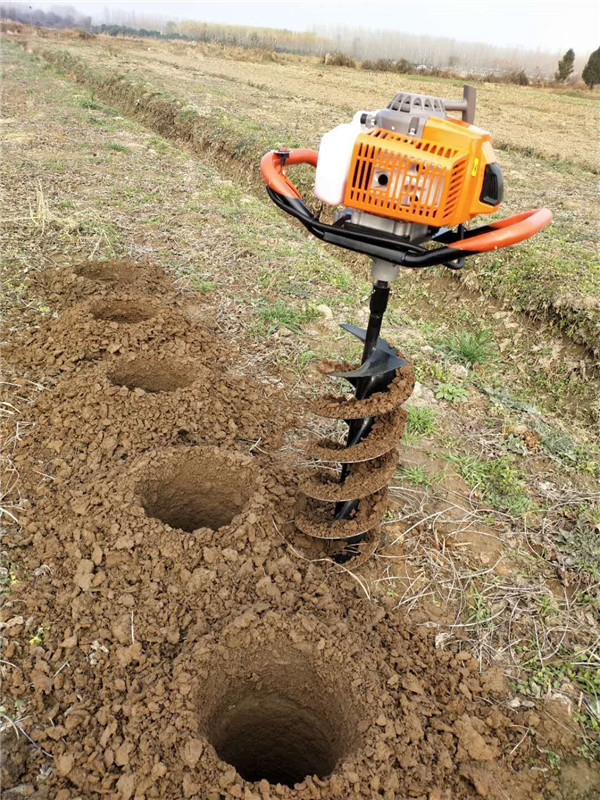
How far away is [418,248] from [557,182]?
9074 mm

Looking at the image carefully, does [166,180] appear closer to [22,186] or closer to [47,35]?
[22,186]

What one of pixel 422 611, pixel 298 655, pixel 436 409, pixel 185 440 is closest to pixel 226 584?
pixel 298 655

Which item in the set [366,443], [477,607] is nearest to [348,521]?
[366,443]

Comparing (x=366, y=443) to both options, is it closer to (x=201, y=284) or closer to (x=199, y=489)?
(x=199, y=489)

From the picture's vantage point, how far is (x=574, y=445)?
3.35 meters

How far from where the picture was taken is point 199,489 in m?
2.79

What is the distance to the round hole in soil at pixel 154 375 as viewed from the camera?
135 inches

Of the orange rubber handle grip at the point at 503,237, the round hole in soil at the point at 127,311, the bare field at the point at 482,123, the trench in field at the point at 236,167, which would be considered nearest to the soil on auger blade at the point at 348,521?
the orange rubber handle grip at the point at 503,237

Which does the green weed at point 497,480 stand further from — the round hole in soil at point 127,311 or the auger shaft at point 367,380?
the round hole in soil at point 127,311

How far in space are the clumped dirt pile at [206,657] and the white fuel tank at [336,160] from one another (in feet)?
4.54

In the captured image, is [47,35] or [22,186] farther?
[47,35]

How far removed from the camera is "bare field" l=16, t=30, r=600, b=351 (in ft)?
17.5

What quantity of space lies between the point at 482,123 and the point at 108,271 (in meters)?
13.0

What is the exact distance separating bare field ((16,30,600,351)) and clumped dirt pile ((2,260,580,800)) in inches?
142
